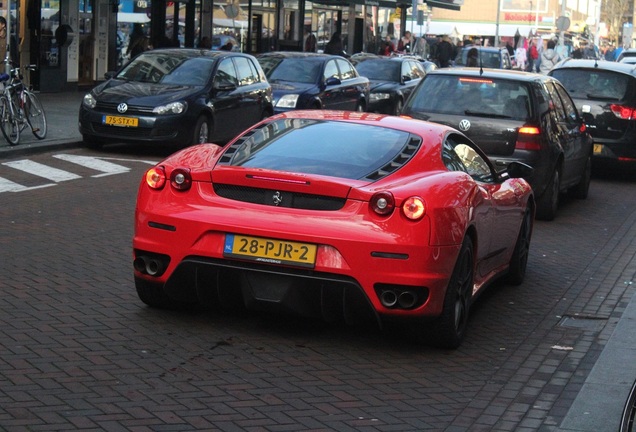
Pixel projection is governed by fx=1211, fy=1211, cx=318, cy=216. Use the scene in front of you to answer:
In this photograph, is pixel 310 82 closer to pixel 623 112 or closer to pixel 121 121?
pixel 121 121

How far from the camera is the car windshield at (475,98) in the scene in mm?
13016

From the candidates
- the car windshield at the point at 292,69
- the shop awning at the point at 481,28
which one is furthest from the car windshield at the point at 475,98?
the shop awning at the point at 481,28

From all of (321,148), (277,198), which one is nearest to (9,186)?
(321,148)

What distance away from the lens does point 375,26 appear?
54.2 meters

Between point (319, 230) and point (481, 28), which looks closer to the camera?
point (319, 230)

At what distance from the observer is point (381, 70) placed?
2847 cm

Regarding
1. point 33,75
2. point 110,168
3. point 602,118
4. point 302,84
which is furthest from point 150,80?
point 33,75

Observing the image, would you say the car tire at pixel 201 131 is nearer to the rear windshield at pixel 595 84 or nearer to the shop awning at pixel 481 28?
the rear windshield at pixel 595 84

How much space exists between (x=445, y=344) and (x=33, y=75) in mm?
21816

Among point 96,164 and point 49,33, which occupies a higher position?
point 49,33

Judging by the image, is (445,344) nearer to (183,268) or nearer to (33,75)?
(183,268)

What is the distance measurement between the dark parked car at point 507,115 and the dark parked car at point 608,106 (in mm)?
3783

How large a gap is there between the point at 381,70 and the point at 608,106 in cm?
1145

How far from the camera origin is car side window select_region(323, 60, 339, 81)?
22950 millimetres
